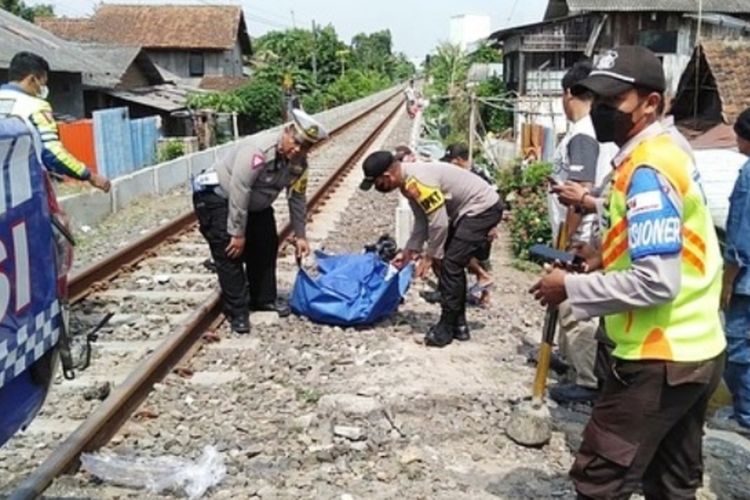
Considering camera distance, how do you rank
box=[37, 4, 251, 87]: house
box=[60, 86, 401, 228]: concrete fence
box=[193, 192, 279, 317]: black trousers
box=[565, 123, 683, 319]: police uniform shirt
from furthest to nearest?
box=[37, 4, 251, 87]: house < box=[60, 86, 401, 228]: concrete fence < box=[193, 192, 279, 317]: black trousers < box=[565, 123, 683, 319]: police uniform shirt

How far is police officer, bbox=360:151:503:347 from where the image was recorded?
18.6 feet

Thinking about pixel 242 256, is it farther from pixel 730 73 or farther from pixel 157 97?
pixel 157 97

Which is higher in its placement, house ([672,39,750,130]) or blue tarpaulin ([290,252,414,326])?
house ([672,39,750,130])

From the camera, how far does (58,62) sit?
72.9 ft

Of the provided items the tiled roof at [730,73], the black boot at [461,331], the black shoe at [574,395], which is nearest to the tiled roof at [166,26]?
the tiled roof at [730,73]

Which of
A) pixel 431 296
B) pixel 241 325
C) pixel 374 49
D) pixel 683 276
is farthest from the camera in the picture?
pixel 374 49

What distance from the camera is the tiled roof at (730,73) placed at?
1435 centimetres

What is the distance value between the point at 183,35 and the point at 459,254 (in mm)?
46571

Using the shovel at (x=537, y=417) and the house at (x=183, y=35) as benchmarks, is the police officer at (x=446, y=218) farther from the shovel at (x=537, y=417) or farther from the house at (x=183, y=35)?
the house at (x=183, y=35)

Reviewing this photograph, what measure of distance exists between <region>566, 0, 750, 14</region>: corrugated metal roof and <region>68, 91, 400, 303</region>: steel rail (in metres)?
25.4

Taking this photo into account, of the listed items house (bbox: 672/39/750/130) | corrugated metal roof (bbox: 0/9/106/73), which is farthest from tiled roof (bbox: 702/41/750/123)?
corrugated metal roof (bbox: 0/9/106/73)

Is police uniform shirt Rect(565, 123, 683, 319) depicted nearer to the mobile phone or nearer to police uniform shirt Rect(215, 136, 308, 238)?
the mobile phone

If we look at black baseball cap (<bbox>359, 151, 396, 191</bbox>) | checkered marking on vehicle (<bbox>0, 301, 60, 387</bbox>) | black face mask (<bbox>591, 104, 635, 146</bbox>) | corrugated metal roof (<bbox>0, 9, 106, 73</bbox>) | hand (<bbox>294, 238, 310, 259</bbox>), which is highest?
corrugated metal roof (<bbox>0, 9, 106, 73</bbox>)

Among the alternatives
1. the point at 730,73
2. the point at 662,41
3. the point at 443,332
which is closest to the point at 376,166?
the point at 443,332
